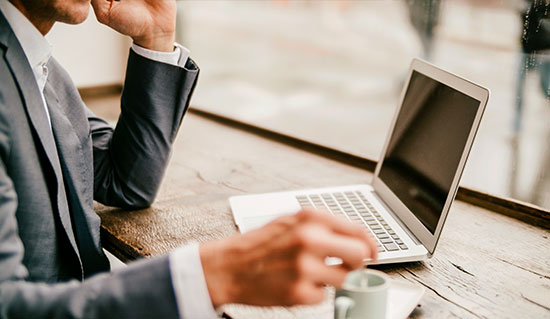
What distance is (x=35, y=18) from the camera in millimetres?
870

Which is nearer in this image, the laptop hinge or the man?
the man

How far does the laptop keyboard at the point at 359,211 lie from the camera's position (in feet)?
3.06

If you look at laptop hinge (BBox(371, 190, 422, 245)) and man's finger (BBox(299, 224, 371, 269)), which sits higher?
man's finger (BBox(299, 224, 371, 269))

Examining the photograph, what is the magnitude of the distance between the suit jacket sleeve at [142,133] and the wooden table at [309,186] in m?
0.06

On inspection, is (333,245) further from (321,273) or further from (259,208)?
(259,208)

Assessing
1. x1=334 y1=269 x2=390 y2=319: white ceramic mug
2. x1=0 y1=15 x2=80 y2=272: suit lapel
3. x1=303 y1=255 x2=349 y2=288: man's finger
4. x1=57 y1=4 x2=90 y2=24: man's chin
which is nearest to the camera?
x1=303 y1=255 x2=349 y2=288: man's finger

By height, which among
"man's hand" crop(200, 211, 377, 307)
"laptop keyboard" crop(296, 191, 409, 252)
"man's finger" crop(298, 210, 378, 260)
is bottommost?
"laptop keyboard" crop(296, 191, 409, 252)

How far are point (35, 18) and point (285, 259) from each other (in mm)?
649

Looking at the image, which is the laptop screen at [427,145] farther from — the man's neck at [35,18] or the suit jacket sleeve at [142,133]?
the man's neck at [35,18]

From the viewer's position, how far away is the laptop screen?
905 mm

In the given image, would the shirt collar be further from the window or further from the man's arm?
the window

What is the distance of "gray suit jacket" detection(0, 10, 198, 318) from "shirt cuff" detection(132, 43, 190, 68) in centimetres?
2

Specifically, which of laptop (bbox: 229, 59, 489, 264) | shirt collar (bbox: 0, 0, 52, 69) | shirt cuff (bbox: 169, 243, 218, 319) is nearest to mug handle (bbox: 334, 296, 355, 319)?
shirt cuff (bbox: 169, 243, 218, 319)

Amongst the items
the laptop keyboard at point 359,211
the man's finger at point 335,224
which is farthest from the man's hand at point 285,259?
the laptop keyboard at point 359,211
